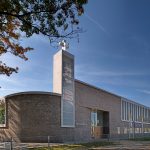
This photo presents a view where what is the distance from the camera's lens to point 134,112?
271 ft

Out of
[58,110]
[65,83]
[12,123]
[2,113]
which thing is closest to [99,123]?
[65,83]

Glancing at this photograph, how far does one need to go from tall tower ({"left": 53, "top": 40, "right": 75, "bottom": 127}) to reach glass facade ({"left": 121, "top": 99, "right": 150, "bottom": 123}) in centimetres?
2773

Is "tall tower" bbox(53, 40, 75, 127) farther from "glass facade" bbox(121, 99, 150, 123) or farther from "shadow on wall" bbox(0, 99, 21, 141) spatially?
"glass facade" bbox(121, 99, 150, 123)

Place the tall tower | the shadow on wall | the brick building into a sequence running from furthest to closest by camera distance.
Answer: the tall tower, the shadow on wall, the brick building

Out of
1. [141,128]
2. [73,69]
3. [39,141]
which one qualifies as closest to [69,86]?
[73,69]

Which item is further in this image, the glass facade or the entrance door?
the glass facade

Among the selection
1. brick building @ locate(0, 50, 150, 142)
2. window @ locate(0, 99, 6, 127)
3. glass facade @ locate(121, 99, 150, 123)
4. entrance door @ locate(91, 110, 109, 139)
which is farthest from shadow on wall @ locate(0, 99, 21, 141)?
glass facade @ locate(121, 99, 150, 123)

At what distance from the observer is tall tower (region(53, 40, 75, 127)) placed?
44719 millimetres

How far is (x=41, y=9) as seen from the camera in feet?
52.5

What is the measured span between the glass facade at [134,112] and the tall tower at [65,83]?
27735 mm

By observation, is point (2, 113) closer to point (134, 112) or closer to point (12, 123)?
point (12, 123)

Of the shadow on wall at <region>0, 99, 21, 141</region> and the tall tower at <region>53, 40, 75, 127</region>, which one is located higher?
the tall tower at <region>53, 40, 75, 127</region>

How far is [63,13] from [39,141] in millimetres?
26836

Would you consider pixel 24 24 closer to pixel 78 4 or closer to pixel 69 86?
pixel 78 4
